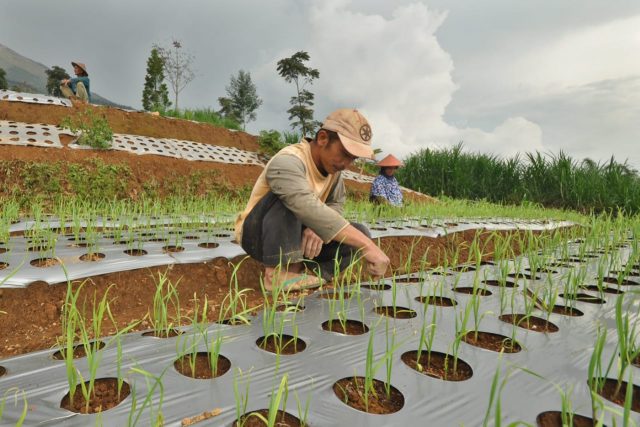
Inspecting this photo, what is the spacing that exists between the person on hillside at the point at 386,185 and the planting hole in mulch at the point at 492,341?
332 cm

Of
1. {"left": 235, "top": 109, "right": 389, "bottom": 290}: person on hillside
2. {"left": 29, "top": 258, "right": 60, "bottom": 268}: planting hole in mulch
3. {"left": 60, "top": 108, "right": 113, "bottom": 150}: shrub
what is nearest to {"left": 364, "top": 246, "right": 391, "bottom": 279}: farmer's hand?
{"left": 235, "top": 109, "right": 389, "bottom": 290}: person on hillside

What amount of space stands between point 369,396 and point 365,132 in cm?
106

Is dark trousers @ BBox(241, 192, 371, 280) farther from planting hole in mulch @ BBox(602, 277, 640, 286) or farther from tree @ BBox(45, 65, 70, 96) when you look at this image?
tree @ BBox(45, 65, 70, 96)

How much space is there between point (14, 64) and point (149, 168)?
233 m

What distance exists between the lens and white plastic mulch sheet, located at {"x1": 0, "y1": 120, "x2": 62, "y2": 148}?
18.1ft

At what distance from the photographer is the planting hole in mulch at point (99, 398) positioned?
0.90 metres

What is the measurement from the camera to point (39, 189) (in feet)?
15.5

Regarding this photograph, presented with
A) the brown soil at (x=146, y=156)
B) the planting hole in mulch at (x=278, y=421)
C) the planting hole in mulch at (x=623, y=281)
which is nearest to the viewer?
the planting hole in mulch at (x=278, y=421)

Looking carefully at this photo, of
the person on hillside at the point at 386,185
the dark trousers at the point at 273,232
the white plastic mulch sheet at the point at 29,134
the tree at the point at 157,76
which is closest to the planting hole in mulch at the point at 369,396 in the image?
the dark trousers at the point at 273,232

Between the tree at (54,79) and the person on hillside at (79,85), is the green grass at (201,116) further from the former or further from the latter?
the tree at (54,79)

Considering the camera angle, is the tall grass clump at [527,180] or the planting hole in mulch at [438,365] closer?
the planting hole in mulch at [438,365]

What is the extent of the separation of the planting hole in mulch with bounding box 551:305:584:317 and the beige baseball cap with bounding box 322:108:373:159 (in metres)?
1.02

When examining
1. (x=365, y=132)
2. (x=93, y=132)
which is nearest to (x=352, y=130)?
(x=365, y=132)

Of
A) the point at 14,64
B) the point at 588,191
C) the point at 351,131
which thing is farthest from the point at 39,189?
the point at 14,64
